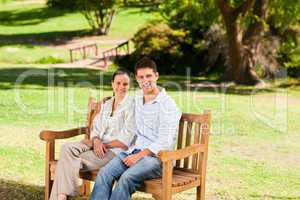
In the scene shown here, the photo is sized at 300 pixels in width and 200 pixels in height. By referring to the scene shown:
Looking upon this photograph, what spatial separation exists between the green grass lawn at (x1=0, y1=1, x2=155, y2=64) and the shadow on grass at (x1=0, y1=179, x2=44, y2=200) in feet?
81.5

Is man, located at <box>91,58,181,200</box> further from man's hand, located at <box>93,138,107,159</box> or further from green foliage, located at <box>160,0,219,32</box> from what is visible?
green foliage, located at <box>160,0,219,32</box>

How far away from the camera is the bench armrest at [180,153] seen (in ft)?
19.3

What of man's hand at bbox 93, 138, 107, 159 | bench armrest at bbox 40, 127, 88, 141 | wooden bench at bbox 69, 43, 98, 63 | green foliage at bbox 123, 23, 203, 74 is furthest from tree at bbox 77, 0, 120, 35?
man's hand at bbox 93, 138, 107, 159

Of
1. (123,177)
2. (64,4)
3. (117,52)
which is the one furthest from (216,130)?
(64,4)

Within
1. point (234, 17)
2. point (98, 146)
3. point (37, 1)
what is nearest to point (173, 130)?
point (98, 146)

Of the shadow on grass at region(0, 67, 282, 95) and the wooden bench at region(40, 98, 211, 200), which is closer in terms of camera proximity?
the wooden bench at region(40, 98, 211, 200)

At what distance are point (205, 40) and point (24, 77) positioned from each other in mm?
9045

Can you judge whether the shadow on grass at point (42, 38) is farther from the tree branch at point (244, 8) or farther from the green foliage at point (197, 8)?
the tree branch at point (244, 8)

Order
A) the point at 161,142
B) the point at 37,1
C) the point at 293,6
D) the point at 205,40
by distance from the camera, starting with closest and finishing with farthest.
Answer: the point at 161,142, the point at 293,6, the point at 205,40, the point at 37,1

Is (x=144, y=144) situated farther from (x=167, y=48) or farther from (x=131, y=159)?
(x=167, y=48)

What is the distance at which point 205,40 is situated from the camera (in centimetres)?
2920

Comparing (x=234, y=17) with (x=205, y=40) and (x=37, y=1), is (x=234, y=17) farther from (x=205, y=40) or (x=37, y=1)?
(x=37, y=1)

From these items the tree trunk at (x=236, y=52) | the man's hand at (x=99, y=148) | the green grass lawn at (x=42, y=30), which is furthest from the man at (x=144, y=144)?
the green grass lawn at (x=42, y=30)

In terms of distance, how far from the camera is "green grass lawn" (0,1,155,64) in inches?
1414
